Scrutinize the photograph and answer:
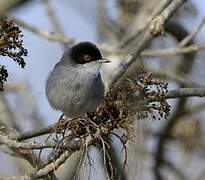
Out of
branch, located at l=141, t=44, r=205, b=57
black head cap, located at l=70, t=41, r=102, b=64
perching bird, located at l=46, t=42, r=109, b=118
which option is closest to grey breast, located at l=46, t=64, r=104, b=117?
perching bird, located at l=46, t=42, r=109, b=118

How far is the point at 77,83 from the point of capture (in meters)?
4.55

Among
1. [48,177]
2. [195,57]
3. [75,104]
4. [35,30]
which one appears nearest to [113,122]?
[48,177]

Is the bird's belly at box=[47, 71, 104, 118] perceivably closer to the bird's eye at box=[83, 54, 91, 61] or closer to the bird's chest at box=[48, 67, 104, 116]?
the bird's chest at box=[48, 67, 104, 116]

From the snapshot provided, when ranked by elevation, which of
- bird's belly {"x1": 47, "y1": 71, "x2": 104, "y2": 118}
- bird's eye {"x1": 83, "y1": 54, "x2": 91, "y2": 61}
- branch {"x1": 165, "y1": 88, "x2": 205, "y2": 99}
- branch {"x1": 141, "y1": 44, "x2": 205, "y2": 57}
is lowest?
bird's belly {"x1": 47, "y1": 71, "x2": 104, "y2": 118}

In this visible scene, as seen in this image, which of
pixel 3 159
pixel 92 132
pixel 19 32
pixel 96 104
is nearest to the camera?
pixel 19 32

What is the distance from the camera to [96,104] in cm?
425

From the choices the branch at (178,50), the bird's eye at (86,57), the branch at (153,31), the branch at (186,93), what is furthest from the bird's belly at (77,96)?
the branch at (178,50)

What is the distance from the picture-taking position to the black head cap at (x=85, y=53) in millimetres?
4777

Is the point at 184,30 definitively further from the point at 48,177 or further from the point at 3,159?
the point at 48,177

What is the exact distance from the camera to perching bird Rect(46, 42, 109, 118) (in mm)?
4371

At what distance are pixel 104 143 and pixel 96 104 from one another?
0.70 metres

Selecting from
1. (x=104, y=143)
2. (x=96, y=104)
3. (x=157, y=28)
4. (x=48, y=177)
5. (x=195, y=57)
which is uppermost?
(x=195, y=57)

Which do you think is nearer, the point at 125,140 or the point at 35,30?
the point at 125,140

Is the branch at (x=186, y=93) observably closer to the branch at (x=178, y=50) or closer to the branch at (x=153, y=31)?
the branch at (x=153, y=31)
